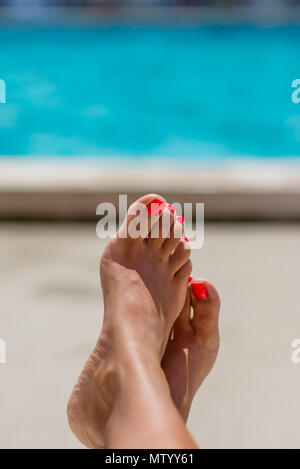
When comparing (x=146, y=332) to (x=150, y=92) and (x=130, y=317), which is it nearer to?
(x=130, y=317)

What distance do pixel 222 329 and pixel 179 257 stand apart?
378mm

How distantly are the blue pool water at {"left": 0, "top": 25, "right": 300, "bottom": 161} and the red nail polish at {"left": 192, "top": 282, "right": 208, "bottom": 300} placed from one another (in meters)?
3.75

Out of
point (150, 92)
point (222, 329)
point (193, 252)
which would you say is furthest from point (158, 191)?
point (150, 92)

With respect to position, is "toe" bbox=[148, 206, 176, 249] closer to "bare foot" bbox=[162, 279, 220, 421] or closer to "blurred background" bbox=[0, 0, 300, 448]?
"bare foot" bbox=[162, 279, 220, 421]

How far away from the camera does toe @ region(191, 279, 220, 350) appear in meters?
1.46

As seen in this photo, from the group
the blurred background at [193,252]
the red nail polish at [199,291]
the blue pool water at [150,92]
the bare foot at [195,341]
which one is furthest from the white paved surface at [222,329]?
the blue pool water at [150,92]

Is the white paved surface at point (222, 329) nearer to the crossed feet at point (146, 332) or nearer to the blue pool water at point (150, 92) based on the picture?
the crossed feet at point (146, 332)

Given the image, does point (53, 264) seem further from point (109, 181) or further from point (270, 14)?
point (270, 14)

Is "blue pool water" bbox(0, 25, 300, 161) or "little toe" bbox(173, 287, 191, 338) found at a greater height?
"blue pool water" bbox(0, 25, 300, 161)

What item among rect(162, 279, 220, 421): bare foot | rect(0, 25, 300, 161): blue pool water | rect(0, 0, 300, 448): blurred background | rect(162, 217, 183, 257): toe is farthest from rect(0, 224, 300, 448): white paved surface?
rect(0, 25, 300, 161): blue pool water

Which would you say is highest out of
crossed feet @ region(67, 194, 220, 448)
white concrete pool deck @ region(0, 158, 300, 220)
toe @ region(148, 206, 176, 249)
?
white concrete pool deck @ region(0, 158, 300, 220)

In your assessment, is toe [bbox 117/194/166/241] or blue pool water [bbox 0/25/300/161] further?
blue pool water [bbox 0/25/300/161]

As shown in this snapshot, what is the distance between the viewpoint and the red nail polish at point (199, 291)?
4.79ft
